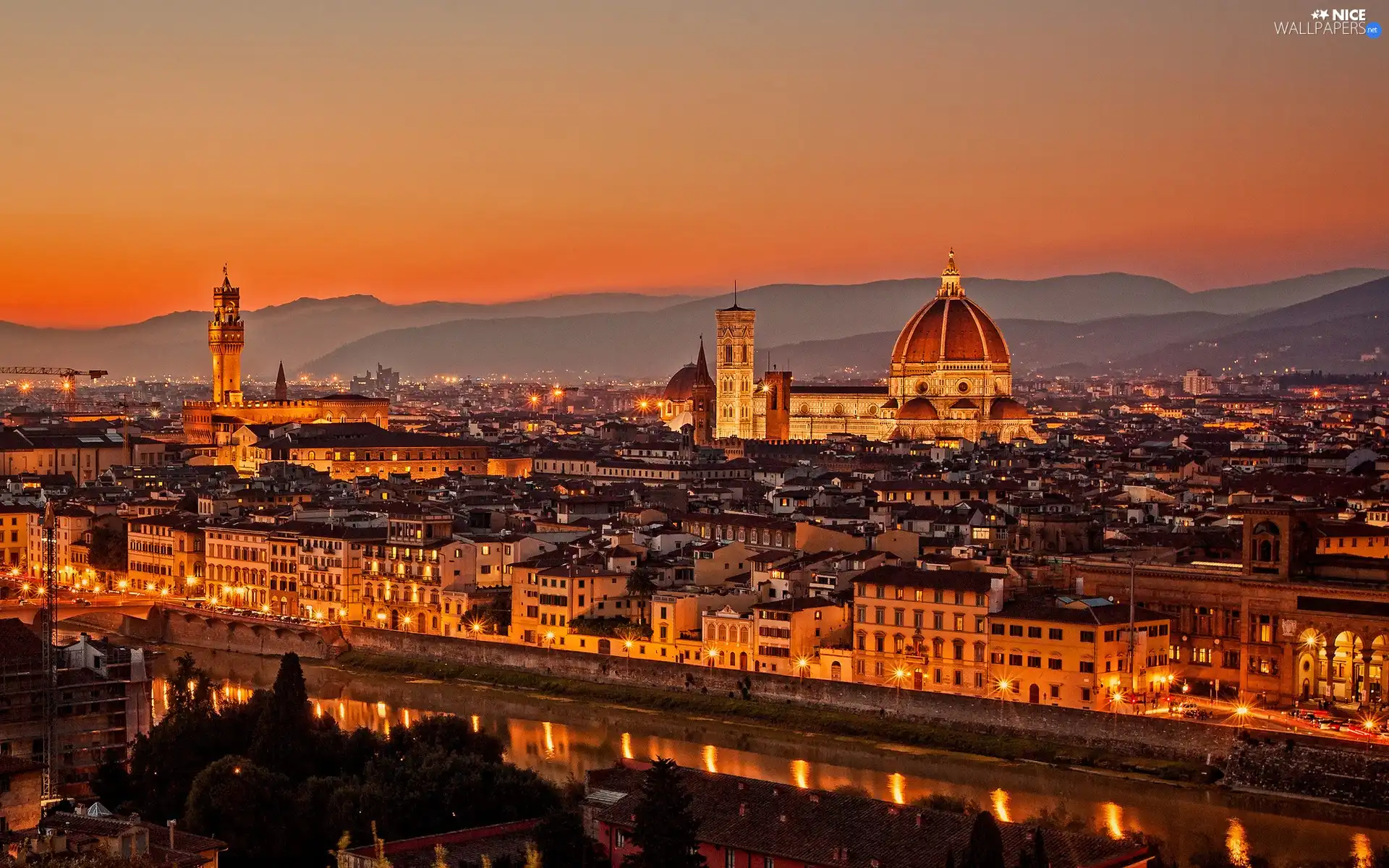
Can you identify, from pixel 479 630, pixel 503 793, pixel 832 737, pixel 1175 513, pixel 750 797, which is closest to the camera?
pixel 750 797

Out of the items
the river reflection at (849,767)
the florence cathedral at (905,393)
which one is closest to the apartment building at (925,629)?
the river reflection at (849,767)

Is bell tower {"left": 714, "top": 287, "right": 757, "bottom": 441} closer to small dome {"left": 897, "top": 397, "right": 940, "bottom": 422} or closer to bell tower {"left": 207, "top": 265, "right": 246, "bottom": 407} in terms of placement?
small dome {"left": 897, "top": 397, "right": 940, "bottom": 422}

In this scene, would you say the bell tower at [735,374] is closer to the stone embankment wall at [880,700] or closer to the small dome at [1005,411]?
the small dome at [1005,411]

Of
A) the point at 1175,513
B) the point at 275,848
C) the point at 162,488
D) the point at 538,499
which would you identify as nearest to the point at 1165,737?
the point at 275,848

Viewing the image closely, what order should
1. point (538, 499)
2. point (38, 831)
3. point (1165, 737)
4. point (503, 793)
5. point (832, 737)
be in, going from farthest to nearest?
point (538, 499), point (832, 737), point (1165, 737), point (503, 793), point (38, 831)

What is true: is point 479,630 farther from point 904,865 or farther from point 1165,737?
point 904,865

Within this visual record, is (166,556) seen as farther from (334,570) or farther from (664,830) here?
(664,830)

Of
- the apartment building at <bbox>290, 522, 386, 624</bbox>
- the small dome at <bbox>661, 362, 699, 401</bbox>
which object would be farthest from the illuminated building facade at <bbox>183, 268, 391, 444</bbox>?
the apartment building at <bbox>290, 522, 386, 624</bbox>
